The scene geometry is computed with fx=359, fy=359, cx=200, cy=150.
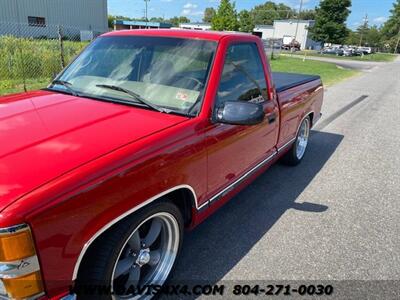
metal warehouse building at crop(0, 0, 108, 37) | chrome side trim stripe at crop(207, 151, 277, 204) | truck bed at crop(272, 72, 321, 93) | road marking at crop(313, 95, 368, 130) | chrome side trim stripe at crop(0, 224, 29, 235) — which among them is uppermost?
metal warehouse building at crop(0, 0, 108, 37)

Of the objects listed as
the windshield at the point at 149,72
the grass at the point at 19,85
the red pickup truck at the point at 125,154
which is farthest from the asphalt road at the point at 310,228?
the grass at the point at 19,85

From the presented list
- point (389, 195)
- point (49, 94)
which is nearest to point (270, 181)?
point (389, 195)

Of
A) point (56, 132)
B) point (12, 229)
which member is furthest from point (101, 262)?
point (56, 132)

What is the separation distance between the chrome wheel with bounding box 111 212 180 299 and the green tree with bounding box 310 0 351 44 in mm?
58175

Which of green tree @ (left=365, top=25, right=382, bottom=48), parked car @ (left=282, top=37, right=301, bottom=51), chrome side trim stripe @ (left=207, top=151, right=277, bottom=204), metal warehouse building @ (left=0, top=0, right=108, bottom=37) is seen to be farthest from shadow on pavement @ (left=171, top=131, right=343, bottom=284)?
green tree @ (left=365, top=25, right=382, bottom=48)

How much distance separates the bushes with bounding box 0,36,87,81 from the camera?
10.1 meters

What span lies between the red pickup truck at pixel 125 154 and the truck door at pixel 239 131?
0.5 inches

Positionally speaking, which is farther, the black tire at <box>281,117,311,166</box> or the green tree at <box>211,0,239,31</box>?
the green tree at <box>211,0,239,31</box>

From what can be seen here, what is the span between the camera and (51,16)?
3244 cm

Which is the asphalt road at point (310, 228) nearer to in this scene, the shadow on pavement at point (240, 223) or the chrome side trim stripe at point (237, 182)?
the shadow on pavement at point (240, 223)

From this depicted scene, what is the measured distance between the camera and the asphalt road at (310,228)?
3.02 m

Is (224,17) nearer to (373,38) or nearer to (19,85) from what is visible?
(19,85)

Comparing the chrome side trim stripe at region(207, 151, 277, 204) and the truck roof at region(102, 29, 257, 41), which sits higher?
the truck roof at region(102, 29, 257, 41)

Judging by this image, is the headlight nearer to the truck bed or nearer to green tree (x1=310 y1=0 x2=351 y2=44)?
the truck bed
